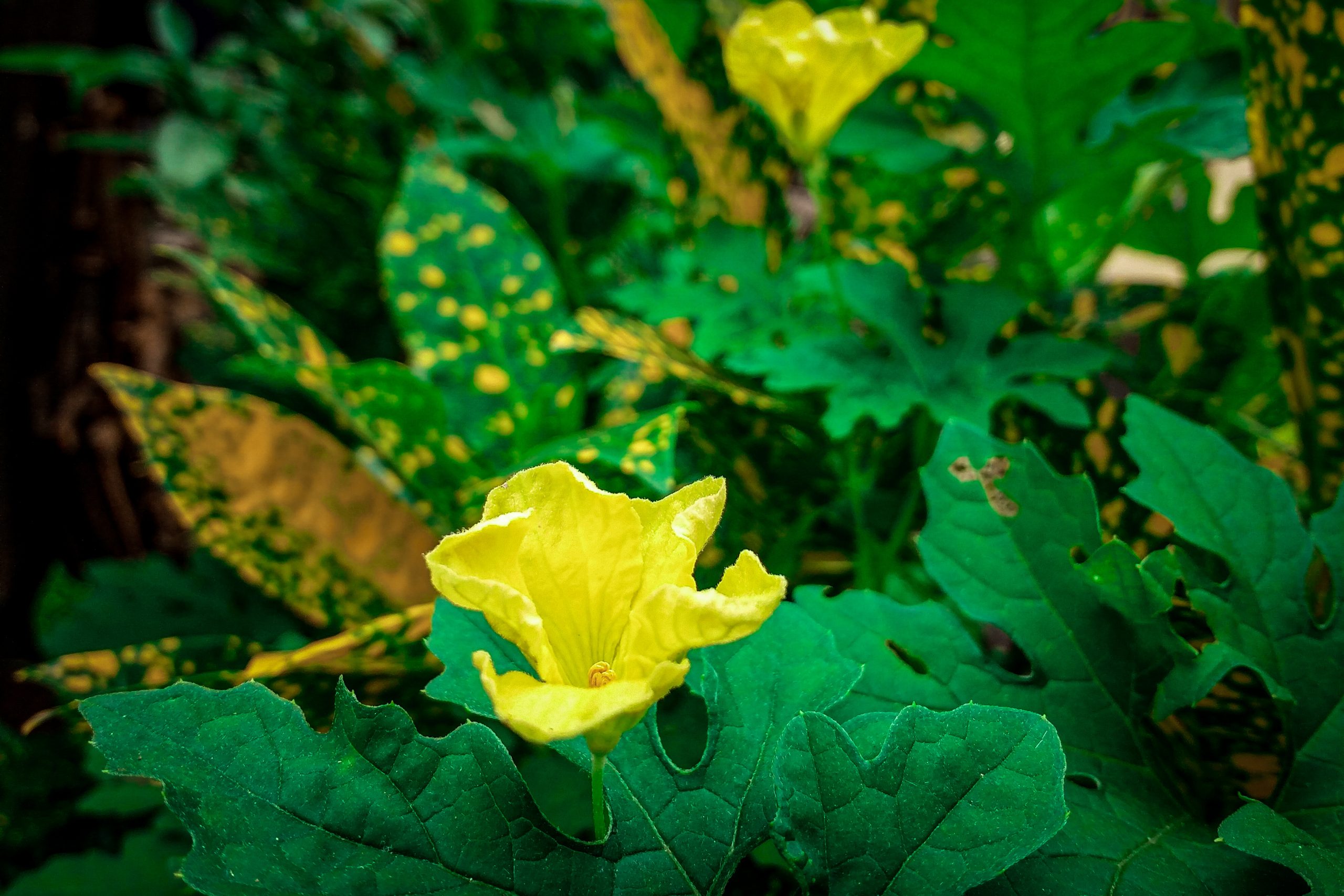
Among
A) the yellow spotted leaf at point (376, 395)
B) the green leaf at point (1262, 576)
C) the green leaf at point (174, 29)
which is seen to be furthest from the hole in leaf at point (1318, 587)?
the green leaf at point (174, 29)

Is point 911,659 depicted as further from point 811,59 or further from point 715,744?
point 811,59

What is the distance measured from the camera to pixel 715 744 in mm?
379

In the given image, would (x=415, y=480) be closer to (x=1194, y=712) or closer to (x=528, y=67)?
(x=1194, y=712)

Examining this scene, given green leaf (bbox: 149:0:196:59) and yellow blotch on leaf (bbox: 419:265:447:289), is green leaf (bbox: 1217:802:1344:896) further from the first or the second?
green leaf (bbox: 149:0:196:59)

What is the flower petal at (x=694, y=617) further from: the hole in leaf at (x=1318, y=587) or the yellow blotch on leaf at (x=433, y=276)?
the yellow blotch on leaf at (x=433, y=276)

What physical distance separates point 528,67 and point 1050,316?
109 cm

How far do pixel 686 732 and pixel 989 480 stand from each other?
0.25 meters

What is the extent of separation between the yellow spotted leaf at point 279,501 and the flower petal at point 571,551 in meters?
0.53

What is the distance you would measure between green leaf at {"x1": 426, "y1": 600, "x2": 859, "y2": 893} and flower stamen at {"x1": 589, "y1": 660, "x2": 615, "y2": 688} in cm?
5

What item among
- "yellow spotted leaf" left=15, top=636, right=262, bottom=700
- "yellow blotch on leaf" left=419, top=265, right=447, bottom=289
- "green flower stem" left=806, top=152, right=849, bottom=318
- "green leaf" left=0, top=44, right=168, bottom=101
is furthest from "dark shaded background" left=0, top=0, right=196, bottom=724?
"green flower stem" left=806, top=152, right=849, bottom=318

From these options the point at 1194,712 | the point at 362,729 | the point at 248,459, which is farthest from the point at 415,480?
the point at 1194,712

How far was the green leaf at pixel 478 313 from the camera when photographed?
0.82 meters

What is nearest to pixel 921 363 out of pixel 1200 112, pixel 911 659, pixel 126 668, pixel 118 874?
pixel 911 659

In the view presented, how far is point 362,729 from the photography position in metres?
0.33
